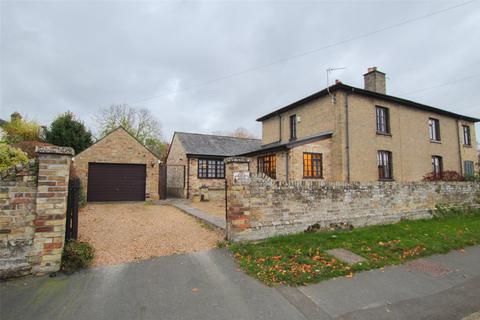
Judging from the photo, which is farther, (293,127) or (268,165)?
(293,127)

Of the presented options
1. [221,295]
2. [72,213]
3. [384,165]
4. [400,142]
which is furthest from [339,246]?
[400,142]

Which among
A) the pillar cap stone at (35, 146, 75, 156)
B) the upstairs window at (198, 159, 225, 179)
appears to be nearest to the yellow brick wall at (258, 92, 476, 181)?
the upstairs window at (198, 159, 225, 179)

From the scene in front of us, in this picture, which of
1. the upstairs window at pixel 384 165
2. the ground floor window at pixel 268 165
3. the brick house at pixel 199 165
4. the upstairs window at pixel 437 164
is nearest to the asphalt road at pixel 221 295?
the ground floor window at pixel 268 165

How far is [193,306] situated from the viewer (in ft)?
11.4

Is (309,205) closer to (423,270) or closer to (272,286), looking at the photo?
(423,270)

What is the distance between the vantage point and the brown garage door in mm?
14445

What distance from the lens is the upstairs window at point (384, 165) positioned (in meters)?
14.1

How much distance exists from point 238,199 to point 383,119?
13.0 metres

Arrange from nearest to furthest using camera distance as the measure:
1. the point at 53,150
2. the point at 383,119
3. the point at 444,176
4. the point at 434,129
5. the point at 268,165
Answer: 1. the point at 53,150
2. the point at 268,165
3. the point at 444,176
4. the point at 383,119
5. the point at 434,129

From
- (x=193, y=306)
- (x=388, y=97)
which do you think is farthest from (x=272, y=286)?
(x=388, y=97)

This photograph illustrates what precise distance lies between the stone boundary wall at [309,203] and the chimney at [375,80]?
741cm

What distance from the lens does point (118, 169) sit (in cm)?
1508

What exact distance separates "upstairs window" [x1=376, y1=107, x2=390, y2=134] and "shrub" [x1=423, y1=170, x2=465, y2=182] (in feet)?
13.7

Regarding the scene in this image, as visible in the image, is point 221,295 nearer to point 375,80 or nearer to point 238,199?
point 238,199
